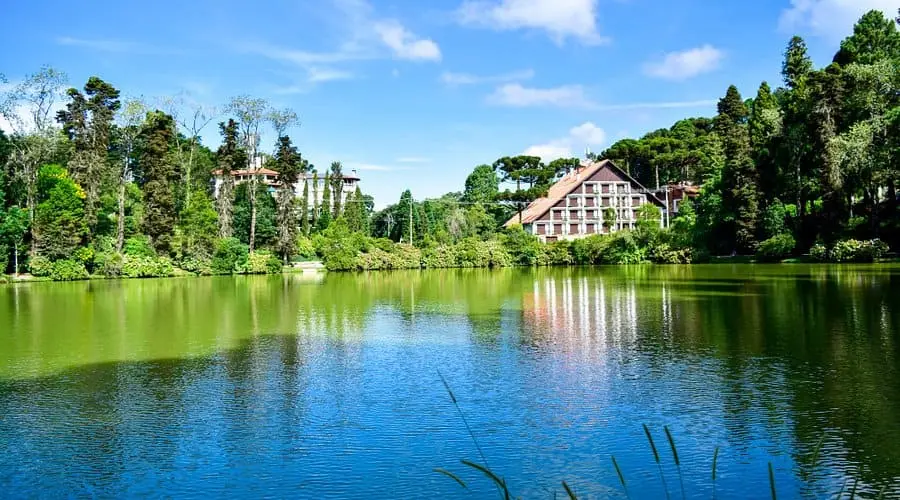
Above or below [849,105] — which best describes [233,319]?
below

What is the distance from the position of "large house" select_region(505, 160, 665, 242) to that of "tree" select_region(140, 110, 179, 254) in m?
36.5

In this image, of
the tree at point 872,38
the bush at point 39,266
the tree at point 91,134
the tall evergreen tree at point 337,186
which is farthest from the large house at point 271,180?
the tree at point 872,38

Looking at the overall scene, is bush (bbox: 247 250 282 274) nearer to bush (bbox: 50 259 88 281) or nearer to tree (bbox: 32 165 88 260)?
bush (bbox: 50 259 88 281)

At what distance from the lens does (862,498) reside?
7.53 meters

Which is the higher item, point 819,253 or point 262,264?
point 262,264

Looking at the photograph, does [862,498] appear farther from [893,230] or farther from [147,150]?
[147,150]

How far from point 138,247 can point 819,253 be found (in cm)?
4869

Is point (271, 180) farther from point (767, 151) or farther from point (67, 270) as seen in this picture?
point (767, 151)

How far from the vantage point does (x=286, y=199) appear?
62.3m

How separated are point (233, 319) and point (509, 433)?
16.7m

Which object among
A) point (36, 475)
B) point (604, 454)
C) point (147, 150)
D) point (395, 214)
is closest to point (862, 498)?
point (604, 454)

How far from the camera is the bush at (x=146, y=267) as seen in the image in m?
54.3

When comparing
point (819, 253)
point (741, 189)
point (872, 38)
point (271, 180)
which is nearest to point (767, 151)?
point (741, 189)

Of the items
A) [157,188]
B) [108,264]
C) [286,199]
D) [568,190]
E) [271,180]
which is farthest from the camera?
[271,180]
